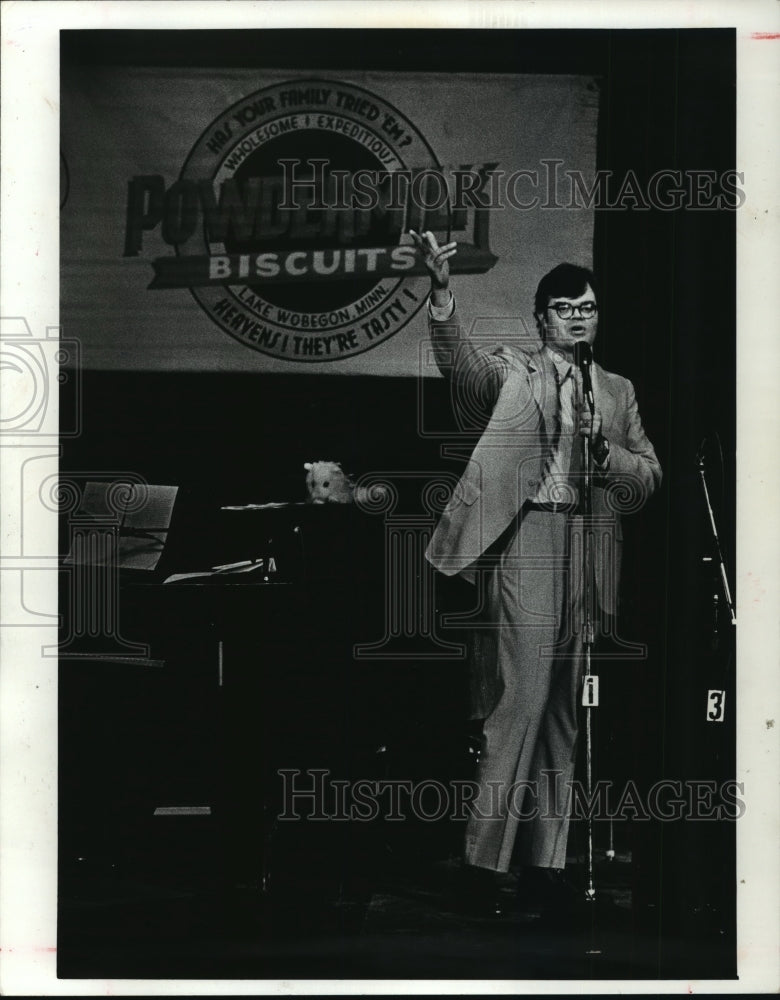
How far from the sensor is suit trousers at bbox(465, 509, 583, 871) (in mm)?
3527

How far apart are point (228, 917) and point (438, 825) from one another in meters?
0.74

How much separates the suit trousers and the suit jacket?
3.3 inches

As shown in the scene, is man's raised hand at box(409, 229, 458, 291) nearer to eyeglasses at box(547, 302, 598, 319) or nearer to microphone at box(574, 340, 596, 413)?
eyeglasses at box(547, 302, 598, 319)

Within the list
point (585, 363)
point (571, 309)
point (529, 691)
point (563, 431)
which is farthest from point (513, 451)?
point (529, 691)

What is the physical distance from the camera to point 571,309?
357 centimetres

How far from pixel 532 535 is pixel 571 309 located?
2.48 feet

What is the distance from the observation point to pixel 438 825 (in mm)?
3514

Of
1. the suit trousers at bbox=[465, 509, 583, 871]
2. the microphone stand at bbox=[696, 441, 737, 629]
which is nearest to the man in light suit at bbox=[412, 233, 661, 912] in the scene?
the suit trousers at bbox=[465, 509, 583, 871]

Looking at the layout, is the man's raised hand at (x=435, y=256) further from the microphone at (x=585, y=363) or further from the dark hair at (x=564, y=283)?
the microphone at (x=585, y=363)

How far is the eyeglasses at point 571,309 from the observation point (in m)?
3.57

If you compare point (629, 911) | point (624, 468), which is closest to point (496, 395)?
point (624, 468)

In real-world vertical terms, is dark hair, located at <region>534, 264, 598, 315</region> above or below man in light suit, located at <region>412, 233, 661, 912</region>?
above

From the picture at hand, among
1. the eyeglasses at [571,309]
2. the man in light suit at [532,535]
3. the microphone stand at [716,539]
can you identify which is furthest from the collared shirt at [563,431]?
the microphone stand at [716,539]

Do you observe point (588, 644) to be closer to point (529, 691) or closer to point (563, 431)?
point (529, 691)
